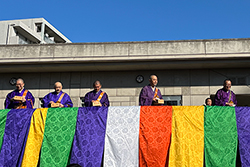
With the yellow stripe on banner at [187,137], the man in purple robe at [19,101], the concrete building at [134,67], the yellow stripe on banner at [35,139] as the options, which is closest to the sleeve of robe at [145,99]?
the yellow stripe on banner at [187,137]

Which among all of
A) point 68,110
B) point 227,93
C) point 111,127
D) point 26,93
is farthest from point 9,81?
point 227,93

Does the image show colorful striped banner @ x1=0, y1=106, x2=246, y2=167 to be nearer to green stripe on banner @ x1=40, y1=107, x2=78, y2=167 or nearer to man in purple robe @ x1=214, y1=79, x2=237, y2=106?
green stripe on banner @ x1=40, y1=107, x2=78, y2=167

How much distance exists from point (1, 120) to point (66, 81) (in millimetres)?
3718

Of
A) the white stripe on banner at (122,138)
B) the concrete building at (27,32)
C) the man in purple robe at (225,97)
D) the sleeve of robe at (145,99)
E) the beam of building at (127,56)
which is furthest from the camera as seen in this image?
the concrete building at (27,32)

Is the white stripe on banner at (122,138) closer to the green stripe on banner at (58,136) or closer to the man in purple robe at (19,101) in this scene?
the green stripe on banner at (58,136)

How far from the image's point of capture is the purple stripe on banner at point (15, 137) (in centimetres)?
630

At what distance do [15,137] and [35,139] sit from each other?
0.43m

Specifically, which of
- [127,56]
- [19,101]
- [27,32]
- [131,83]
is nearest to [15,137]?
[19,101]

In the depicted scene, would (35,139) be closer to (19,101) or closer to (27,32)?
(19,101)

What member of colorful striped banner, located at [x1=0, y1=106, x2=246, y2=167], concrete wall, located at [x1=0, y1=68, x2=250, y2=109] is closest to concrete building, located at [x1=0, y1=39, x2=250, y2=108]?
concrete wall, located at [x1=0, y1=68, x2=250, y2=109]

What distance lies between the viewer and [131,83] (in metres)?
10.0

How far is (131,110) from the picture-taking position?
21.1 ft

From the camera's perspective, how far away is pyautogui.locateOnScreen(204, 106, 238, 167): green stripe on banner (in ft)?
19.0

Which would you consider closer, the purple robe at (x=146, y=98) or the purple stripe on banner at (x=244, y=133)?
the purple stripe on banner at (x=244, y=133)
